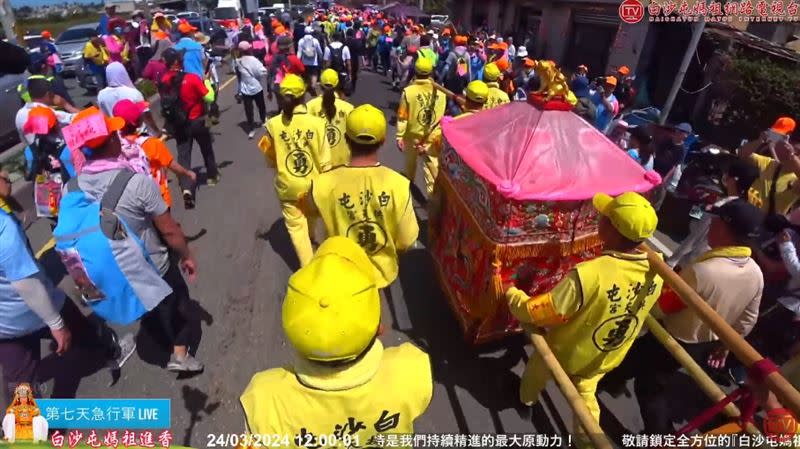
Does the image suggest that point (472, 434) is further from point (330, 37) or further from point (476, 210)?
point (330, 37)

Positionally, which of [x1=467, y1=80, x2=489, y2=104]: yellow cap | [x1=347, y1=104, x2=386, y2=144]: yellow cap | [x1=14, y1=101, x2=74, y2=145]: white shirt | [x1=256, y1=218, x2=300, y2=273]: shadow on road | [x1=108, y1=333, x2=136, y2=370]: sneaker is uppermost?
[x1=347, y1=104, x2=386, y2=144]: yellow cap

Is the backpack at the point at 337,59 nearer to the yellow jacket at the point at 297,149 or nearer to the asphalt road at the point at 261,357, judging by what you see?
the asphalt road at the point at 261,357

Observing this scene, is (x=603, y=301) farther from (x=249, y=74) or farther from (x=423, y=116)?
(x=249, y=74)

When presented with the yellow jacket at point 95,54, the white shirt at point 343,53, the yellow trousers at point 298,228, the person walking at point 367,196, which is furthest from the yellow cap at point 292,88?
the yellow jacket at point 95,54

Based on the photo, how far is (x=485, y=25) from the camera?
23781 mm

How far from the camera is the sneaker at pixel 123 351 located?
11.1ft

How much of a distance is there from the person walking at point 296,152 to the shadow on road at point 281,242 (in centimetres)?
63

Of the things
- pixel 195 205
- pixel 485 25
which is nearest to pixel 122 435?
pixel 195 205

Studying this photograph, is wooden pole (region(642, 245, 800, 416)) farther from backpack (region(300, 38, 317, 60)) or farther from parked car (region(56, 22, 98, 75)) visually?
parked car (region(56, 22, 98, 75))

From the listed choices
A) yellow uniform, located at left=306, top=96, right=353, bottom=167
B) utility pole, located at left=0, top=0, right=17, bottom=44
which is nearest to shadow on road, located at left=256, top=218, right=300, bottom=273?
yellow uniform, located at left=306, top=96, right=353, bottom=167

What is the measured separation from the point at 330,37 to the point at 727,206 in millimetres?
15204

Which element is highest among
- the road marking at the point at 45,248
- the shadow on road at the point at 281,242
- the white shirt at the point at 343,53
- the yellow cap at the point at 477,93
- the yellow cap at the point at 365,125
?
the yellow cap at the point at 365,125

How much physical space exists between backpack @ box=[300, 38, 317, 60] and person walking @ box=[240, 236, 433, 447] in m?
9.47

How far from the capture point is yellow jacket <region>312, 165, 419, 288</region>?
2863 mm
